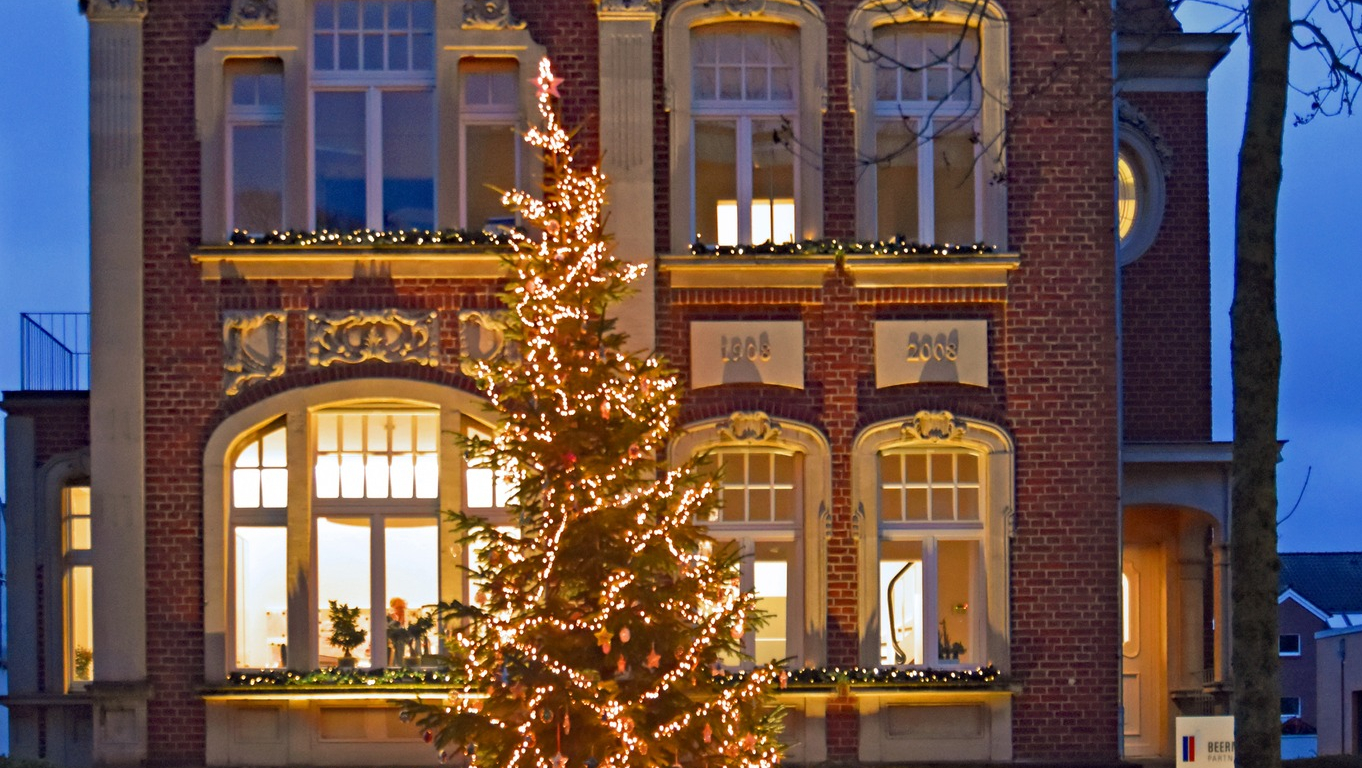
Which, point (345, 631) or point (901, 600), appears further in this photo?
point (901, 600)

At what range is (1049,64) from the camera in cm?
1656

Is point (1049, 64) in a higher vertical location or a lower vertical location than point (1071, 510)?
higher

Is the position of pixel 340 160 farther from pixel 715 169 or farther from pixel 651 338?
pixel 715 169

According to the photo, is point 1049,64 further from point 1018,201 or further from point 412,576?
point 412,576

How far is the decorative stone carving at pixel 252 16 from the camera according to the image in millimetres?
16250

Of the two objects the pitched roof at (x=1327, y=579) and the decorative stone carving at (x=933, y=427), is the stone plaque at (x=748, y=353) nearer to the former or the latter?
the decorative stone carving at (x=933, y=427)

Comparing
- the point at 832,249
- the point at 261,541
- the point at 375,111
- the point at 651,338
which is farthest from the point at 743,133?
the point at 261,541

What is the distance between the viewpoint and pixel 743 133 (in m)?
16.5

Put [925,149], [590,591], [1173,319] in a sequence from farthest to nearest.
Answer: [1173,319] < [925,149] < [590,591]

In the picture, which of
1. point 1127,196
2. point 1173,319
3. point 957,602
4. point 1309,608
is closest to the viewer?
point 957,602

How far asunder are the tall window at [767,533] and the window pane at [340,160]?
12.4 ft

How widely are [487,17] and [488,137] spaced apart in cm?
102

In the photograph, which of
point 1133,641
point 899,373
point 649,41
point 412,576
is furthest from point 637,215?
point 1133,641

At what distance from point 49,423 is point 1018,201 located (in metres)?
8.83
